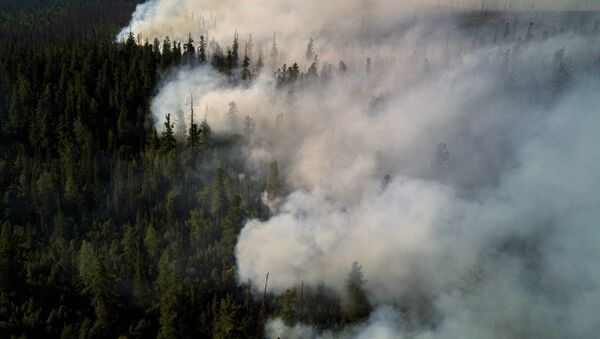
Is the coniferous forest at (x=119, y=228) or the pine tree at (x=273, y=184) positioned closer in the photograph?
the coniferous forest at (x=119, y=228)

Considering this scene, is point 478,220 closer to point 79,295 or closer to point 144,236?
point 144,236

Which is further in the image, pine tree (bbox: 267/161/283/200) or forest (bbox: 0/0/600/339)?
pine tree (bbox: 267/161/283/200)

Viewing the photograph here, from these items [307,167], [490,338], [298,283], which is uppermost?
[307,167]

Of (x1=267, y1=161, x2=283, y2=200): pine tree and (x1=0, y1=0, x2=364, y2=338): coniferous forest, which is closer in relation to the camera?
(x1=0, y1=0, x2=364, y2=338): coniferous forest

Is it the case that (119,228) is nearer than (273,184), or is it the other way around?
(119,228)

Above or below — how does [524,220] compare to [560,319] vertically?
above

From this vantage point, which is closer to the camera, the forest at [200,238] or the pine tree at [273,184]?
the forest at [200,238]

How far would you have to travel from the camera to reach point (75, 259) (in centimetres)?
13738

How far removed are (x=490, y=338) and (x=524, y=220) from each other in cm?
5625

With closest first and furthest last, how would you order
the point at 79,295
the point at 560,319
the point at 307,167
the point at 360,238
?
the point at 79,295, the point at 560,319, the point at 360,238, the point at 307,167

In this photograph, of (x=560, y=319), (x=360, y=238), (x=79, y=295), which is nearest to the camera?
(x=79, y=295)

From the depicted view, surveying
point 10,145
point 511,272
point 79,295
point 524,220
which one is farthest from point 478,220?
point 10,145

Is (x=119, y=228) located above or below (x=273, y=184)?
below

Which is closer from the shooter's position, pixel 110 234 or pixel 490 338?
pixel 490 338
